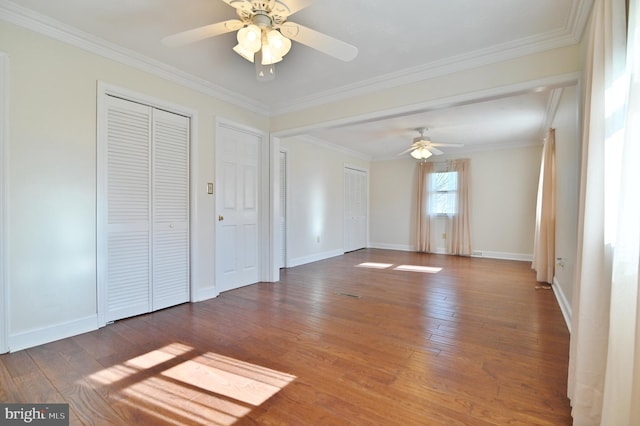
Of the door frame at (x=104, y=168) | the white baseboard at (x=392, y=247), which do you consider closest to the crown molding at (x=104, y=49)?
the door frame at (x=104, y=168)

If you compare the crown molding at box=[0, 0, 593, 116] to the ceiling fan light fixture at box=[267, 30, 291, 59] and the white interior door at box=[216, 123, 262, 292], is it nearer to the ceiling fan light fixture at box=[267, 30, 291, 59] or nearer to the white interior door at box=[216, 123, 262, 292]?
the white interior door at box=[216, 123, 262, 292]

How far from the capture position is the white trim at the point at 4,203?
2.15m

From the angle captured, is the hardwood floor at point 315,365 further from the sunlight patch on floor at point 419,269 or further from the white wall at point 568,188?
the sunlight patch on floor at point 419,269

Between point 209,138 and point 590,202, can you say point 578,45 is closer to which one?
point 590,202

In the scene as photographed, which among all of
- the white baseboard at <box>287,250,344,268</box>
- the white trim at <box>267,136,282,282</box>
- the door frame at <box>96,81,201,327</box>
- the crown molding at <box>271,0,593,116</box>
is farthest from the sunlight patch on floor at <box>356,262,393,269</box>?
the door frame at <box>96,81,201,327</box>

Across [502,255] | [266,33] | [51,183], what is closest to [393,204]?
[502,255]

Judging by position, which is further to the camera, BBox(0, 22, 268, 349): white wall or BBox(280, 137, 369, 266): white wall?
BBox(280, 137, 369, 266): white wall

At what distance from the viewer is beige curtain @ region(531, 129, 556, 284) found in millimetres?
4216

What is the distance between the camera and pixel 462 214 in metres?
6.84

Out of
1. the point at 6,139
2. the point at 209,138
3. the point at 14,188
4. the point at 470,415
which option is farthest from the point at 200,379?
the point at 209,138

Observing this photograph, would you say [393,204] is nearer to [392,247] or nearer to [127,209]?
[392,247]

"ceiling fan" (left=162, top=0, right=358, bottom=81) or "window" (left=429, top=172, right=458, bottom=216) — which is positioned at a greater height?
"ceiling fan" (left=162, top=0, right=358, bottom=81)

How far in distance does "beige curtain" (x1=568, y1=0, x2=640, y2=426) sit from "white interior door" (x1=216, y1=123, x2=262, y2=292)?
3.52 metres

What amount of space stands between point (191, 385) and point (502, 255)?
6825 mm
